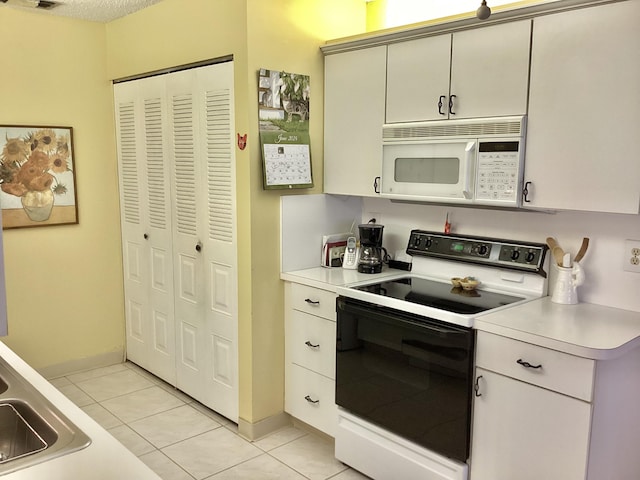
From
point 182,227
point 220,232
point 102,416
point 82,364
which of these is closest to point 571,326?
point 220,232

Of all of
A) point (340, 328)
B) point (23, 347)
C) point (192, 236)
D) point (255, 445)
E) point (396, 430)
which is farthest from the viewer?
point (23, 347)

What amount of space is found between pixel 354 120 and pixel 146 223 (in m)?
1.61

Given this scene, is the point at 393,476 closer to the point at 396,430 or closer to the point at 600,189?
the point at 396,430

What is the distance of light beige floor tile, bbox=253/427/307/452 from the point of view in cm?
304

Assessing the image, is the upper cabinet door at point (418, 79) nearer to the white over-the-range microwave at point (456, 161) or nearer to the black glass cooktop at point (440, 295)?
the white over-the-range microwave at point (456, 161)

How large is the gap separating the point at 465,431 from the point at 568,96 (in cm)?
139

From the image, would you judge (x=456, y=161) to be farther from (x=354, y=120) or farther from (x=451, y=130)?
(x=354, y=120)

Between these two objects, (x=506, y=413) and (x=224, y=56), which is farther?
(x=224, y=56)

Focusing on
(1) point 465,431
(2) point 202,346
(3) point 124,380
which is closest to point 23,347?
(3) point 124,380

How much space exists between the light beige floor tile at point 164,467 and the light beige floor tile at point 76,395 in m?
0.83

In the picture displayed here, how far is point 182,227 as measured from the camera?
340 cm

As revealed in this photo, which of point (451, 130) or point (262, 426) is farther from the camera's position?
point (262, 426)

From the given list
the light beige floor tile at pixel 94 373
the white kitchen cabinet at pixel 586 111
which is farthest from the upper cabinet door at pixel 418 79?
the light beige floor tile at pixel 94 373

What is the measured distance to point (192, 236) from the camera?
10.9ft
